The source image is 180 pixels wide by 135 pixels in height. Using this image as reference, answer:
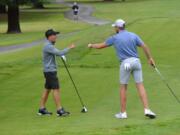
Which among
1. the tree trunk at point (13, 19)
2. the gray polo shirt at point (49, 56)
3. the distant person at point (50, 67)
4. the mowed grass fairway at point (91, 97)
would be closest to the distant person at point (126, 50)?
the mowed grass fairway at point (91, 97)

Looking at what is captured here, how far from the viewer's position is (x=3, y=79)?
730 inches

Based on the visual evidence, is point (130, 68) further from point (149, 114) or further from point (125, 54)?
point (149, 114)

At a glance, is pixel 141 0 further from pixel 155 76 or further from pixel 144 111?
pixel 144 111

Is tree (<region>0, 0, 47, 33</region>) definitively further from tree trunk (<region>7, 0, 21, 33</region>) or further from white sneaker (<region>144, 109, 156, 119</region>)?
white sneaker (<region>144, 109, 156, 119</region>)

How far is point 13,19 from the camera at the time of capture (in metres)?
47.7

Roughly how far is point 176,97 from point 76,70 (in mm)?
6678

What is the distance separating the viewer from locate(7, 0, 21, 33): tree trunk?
46275 mm

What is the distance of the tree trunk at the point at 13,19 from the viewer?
46.3 metres

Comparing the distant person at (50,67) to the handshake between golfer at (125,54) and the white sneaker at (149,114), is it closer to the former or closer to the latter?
the handshake between golfer at (125,54)

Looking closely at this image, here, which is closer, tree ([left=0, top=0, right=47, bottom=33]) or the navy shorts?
the navy shorts

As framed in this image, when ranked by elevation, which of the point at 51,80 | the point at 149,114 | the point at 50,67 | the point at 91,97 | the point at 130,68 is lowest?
the point at 91,97

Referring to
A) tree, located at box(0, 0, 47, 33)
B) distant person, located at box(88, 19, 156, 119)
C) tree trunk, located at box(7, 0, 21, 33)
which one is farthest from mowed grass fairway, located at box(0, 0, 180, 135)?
tree trunk, located at box(7, 0, 21, 33)

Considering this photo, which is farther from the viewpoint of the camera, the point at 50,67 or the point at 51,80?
the point at 51,80

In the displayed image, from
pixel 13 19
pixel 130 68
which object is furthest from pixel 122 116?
pixel 13 19
